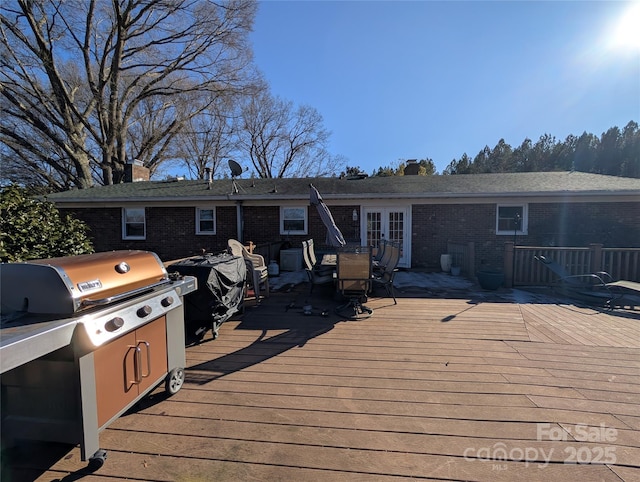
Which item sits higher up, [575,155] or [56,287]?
[575,155]

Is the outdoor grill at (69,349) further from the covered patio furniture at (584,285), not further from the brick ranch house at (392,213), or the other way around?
the brick ranch house at (392,213)

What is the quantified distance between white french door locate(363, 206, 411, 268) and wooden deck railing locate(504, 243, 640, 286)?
341 cm

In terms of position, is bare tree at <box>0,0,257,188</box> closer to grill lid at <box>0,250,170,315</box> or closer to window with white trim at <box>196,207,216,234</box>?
window with white trim at <box>196,207,216,234</box>

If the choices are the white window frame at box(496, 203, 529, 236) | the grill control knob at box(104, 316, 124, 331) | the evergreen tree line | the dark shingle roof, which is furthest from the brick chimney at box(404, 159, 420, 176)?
the evergreen tree line

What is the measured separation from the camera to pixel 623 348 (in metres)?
3.57

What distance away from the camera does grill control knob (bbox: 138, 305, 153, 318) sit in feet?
6.75

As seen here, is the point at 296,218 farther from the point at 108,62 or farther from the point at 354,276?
the point at 108,62

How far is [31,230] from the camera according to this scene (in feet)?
11.5

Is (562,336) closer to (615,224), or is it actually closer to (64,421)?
(64,421)

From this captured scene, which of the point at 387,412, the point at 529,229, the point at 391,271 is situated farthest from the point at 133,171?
the point at 529,229

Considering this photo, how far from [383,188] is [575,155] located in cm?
3046

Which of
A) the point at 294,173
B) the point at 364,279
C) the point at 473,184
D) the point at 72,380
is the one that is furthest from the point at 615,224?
the point at 294,173

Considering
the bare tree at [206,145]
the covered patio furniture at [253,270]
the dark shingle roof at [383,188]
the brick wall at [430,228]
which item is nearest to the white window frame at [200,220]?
the brick wall at [430,228]

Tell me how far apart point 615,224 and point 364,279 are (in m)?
9.30
